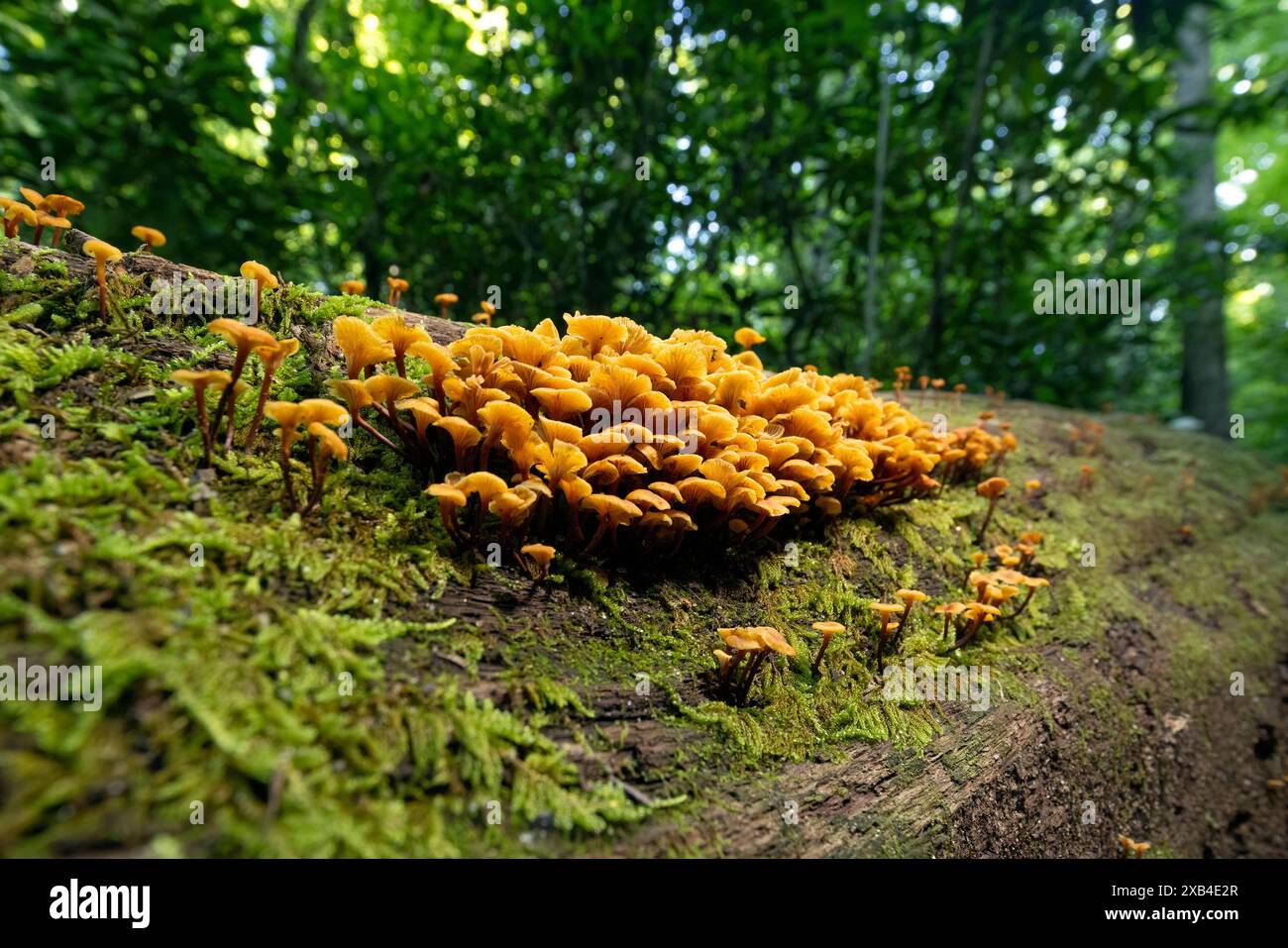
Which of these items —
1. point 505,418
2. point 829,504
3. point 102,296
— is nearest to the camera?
point 505,418

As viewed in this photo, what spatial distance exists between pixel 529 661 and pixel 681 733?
50cm

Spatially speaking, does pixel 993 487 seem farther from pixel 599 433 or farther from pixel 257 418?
pixel 257 418

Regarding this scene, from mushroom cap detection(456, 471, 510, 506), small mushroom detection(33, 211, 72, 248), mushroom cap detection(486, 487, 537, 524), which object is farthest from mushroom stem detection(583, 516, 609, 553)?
small mushroom detection(33, 211, 72, 248)

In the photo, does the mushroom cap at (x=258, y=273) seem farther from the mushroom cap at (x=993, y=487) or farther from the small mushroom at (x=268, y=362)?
the mushroom cap at (x=993, y=487)

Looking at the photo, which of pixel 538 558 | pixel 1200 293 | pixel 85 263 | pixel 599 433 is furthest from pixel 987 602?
pixel 1200 293

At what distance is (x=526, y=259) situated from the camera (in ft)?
20.4

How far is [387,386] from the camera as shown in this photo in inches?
74.0

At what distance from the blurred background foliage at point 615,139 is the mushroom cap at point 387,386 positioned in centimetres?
441

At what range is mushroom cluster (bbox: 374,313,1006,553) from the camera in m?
1.89

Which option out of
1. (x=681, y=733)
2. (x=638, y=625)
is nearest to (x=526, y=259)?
(x=638, y=625)

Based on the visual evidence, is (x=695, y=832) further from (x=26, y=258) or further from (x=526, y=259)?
(x=526, y=259)

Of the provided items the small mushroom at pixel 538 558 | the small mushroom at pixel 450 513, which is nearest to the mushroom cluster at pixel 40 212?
the small mushroom at pixel 450 513

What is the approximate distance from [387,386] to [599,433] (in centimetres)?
69

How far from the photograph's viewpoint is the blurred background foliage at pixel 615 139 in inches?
200
